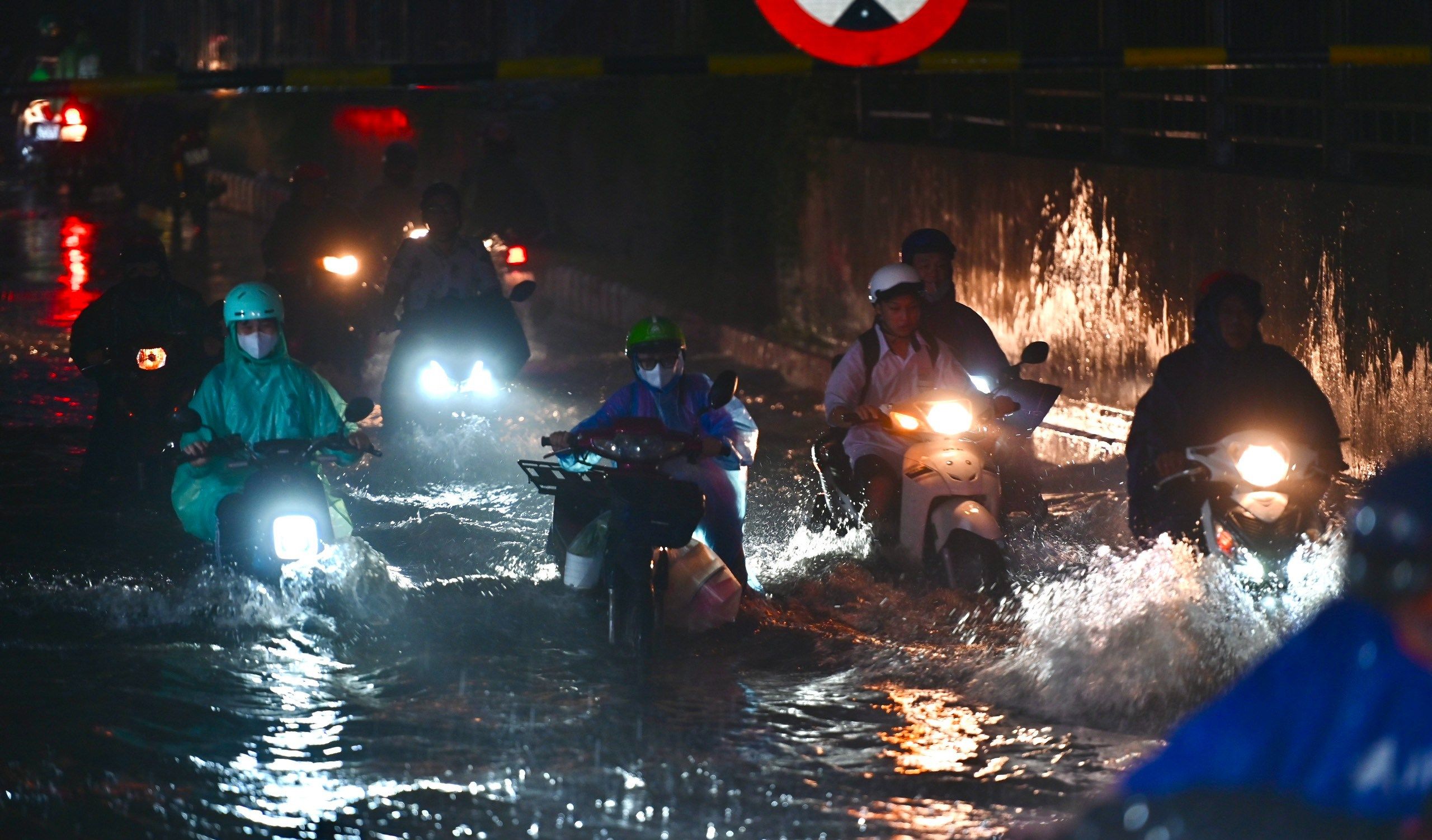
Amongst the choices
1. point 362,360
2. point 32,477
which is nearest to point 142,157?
point 362,360

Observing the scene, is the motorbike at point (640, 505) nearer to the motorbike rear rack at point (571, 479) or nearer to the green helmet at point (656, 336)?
the motorbike rear rack at point (571, 479)

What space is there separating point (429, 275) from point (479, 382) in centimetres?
67

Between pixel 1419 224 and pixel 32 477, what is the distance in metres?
7.00

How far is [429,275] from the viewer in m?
11.2

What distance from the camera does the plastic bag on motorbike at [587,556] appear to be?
7160 mm

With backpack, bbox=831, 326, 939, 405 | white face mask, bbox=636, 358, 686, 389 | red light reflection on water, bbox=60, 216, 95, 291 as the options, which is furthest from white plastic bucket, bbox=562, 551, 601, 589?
red light reflection on water, bbox=60, 216, 95, 291

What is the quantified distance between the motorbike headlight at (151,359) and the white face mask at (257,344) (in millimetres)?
2055

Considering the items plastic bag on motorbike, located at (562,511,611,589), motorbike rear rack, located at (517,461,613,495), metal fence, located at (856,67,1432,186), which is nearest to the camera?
motorbike rear rack, located at (517,461,613,495)

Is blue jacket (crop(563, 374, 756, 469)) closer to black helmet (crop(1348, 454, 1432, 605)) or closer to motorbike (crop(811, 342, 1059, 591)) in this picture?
motorbike (crop(811, 342, 1059, 591))

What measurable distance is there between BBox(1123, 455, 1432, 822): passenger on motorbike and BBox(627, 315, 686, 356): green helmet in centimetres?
484

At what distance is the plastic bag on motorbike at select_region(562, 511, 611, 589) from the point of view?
7.16 metres

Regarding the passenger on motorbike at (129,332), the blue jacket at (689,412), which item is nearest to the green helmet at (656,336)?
the blue jacket at (689,412)

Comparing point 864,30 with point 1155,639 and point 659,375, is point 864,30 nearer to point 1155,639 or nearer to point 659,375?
point 659,375

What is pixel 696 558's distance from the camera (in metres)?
7.11
